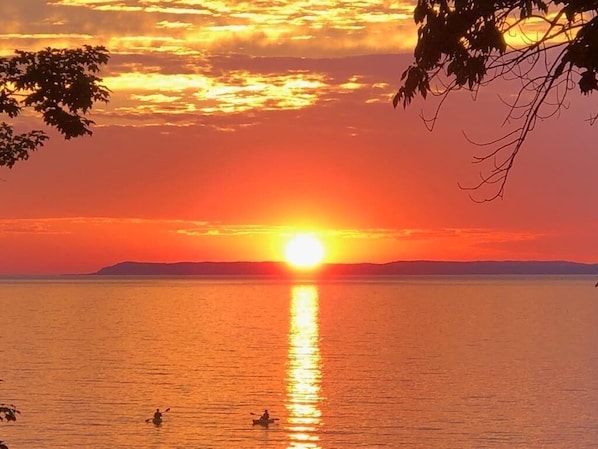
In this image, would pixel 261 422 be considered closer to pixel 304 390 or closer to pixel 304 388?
pixel 304 390

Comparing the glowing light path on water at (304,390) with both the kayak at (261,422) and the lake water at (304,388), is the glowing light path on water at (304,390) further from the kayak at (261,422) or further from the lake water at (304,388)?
the kayak at (261,422)

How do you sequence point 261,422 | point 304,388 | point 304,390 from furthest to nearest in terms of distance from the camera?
point 304,388 < point 304,390 < point 261,422

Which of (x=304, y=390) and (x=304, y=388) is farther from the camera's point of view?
(x=304, y=388)

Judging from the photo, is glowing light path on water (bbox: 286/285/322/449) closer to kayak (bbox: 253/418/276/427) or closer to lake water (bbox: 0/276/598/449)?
lake water (bbox: 0/276/598/449)

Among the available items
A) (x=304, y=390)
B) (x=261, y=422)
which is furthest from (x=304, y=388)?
(x=261, y=422)

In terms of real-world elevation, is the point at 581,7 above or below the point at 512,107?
above

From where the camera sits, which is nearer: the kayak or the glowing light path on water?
the glowing light path on water

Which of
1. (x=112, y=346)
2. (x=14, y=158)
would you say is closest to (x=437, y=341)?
(x=112, y=346)

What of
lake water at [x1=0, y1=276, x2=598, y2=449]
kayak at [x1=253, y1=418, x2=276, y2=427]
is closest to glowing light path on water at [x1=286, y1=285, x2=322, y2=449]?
lake water at [x1=0, y1=276, x2=598, y2=449]

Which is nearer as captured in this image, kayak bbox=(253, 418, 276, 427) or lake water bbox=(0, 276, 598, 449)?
lake water bbox=(0, 276, 598, 449)

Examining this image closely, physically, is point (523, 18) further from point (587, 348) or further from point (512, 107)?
point (587, 348)

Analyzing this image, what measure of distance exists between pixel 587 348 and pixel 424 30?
111318 millimetres

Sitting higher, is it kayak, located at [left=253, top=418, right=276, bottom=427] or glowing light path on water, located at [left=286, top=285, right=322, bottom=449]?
glowing light path on water, located at [left=286, top=285, right=322, bottom=449]

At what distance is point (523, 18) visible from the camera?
14.4m
